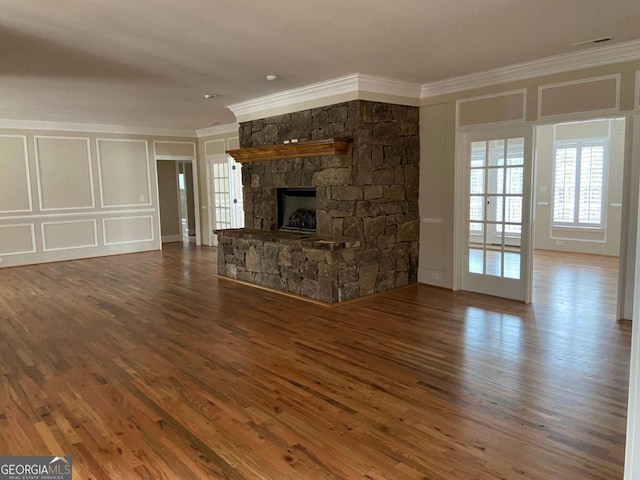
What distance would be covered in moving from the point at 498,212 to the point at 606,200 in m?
4.10

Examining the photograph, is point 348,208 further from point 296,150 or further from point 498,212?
point 498,212

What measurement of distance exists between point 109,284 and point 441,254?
4.57m

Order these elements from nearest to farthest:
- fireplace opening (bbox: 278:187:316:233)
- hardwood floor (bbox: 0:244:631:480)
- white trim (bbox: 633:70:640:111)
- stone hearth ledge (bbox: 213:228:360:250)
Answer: hardwood floor (bbox: 0:244:631:480), white trim (bbox: 633:70:640:111), stone hearth ledge (bbox: 213:228:360:250), fireplace opening (bbox: 278:187:316:233)

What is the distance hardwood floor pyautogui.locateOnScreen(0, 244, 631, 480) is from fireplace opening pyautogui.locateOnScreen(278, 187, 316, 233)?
1.33 meters

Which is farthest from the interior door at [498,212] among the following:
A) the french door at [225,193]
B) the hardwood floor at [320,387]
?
the french door at [225,193]

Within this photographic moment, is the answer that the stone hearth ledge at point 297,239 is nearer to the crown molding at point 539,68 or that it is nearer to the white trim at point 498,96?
the white trim at point 498,96

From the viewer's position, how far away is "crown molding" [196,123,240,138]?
906cm

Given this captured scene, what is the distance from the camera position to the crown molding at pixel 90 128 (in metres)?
7.78

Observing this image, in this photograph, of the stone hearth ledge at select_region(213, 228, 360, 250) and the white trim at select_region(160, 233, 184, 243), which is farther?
the white trim at select_region(160, 233, 184, 243)

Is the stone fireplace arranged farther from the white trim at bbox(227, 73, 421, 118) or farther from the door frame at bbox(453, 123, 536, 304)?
the door frame at bbox(453, 123, 536, 304)

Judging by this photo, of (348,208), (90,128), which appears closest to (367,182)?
(348,208)

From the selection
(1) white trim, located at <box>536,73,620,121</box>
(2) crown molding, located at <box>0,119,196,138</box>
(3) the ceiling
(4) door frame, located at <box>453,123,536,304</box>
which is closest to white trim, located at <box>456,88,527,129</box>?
(4) door frame, located at <box>453,123,536,304</box>

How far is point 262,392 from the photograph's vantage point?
9.75 ft

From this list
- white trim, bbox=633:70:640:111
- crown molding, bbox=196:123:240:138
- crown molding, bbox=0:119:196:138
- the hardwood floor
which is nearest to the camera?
the hardwood floor
